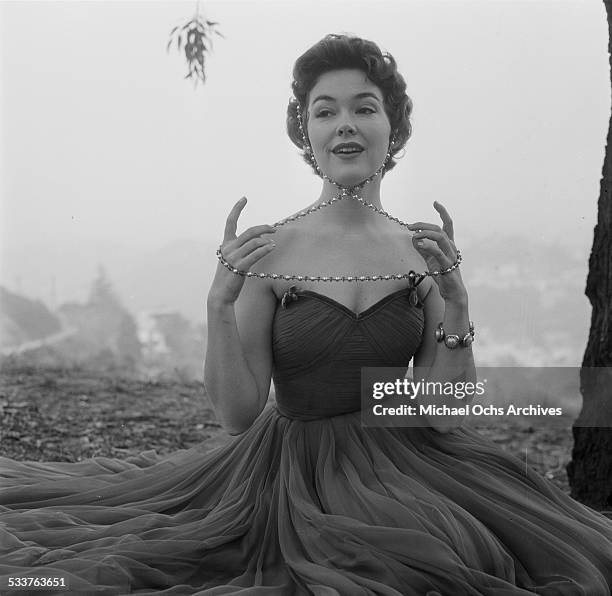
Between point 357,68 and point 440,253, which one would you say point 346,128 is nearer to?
point 357,68

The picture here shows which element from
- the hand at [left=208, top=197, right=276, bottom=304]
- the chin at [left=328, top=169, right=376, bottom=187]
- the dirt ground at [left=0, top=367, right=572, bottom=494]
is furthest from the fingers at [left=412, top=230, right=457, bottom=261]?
the dirt ground at [left=0, top=367, right=572, bottom=494]

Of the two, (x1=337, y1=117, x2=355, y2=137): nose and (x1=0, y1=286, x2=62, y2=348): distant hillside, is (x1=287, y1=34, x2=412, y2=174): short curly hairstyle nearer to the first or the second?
(x1=337, y1=117, x2=355, y2=137): nose

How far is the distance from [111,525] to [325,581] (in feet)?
1.93

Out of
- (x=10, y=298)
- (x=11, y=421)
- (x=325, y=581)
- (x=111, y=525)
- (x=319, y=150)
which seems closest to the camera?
(x=325, y=581)

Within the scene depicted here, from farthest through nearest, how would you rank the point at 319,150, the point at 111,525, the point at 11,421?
1. the point at 11,421
2. the point at 319,150
3. the point at 111,525

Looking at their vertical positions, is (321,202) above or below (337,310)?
above

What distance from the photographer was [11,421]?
3.56 metres

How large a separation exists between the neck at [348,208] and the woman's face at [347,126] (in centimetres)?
5

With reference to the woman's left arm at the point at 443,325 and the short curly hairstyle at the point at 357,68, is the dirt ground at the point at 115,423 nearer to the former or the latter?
the woman's left arm at the point at 443,325

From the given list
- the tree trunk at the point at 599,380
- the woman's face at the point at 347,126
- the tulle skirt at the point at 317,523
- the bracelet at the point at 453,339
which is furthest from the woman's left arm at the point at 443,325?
the tree trunk at the point at 599,380

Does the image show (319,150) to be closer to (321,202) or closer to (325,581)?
(321,202)

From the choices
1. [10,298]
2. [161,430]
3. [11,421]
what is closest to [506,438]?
[161,430]

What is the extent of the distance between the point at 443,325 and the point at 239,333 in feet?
1.68

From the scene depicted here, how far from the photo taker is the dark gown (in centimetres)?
177
